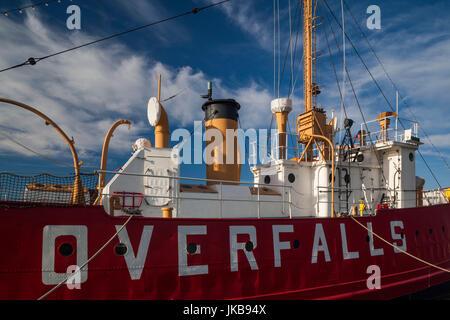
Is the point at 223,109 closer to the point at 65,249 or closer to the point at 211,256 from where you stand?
the point at 211,256

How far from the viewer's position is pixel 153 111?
8.77 meters

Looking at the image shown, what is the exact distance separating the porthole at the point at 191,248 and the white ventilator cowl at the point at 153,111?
4071 millimetres

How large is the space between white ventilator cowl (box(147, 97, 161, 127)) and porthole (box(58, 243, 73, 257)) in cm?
445

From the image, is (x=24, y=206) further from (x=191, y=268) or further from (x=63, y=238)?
(x=191, y=268)

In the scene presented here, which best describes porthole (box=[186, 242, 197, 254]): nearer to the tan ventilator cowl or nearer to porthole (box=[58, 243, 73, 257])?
porthole (box=[58, 243, 73, 257])

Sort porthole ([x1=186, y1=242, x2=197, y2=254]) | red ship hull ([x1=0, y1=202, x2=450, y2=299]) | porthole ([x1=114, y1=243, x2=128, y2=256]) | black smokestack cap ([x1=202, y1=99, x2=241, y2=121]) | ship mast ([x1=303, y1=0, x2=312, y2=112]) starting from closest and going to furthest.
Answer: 1. red ship hull ([x1=0, y1=202, x2=450, y2=299])
2. porthole ([x1=114, y1=243, x2=128, y2=256])
3. porthole ([x1=186, y1=242, x2=197, y2=254])
4. black smokestack cap ([x1=202, y1=99, x2=241, y2=121])
5. ship mast ([x1=303, y1=0, x2=312, y2=112])

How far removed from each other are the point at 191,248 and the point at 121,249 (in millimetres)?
1450

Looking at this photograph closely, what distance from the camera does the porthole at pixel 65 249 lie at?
515 centimetres

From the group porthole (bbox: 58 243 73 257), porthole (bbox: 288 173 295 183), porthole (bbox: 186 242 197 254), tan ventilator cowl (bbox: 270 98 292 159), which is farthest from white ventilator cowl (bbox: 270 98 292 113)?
porthole (bbox: 58 243 73 257)

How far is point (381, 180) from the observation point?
Result: 12102 millimetres

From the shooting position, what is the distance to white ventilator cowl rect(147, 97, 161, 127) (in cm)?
865

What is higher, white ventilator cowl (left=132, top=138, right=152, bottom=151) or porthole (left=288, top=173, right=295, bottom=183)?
white ventilator cowl (left=132, top=138, right=152, bottom=151)
